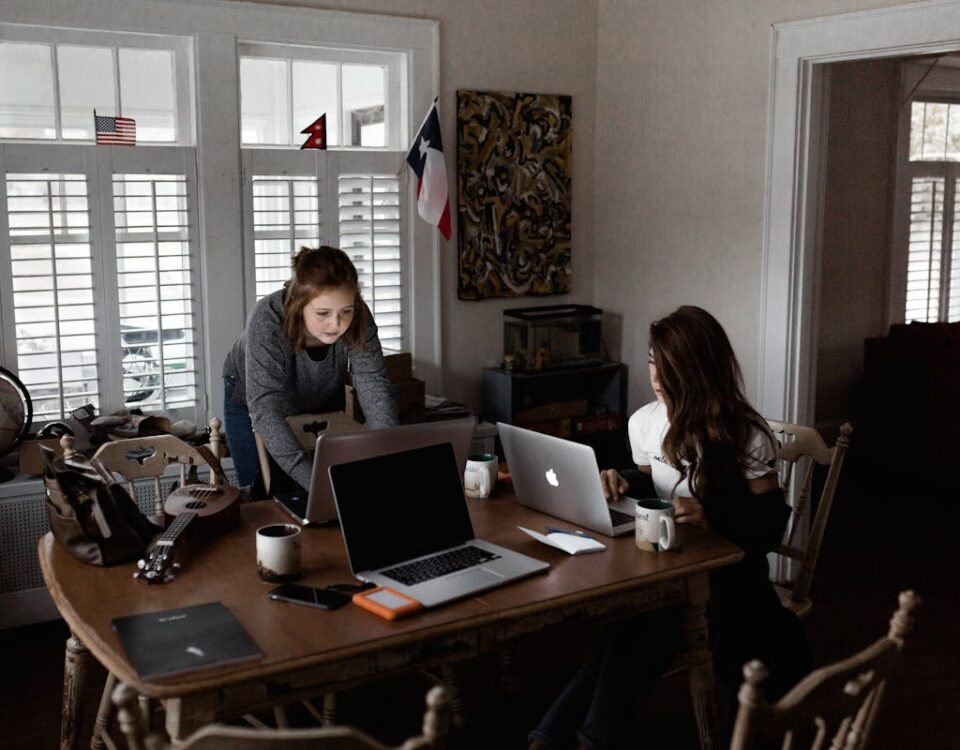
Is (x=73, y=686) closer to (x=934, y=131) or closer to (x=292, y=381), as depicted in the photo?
(x=292, y=381)

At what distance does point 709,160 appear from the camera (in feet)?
14.8

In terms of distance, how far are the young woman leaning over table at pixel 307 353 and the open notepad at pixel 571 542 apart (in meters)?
0.71

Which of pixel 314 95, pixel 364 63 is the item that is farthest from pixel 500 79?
pixel 314 95

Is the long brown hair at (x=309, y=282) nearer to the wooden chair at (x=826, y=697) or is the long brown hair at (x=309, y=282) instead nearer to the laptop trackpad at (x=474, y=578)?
the laptop trackpad at (x=474, y=578)

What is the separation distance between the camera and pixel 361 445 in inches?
98.7

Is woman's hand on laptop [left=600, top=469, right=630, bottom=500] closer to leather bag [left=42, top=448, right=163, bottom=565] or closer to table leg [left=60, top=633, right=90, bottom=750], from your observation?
leather bag [left=42, top=448, right=163, bottom=565]

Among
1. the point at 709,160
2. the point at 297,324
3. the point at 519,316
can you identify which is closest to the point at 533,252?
the point at 519,316

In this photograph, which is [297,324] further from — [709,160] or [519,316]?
[709,160]

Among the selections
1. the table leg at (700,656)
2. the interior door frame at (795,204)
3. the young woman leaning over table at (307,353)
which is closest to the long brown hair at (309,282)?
the young woman leaning over table at (307,353)

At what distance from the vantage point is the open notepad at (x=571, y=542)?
2451 millimetres

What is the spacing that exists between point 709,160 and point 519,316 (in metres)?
1.05

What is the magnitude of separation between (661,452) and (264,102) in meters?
2.44

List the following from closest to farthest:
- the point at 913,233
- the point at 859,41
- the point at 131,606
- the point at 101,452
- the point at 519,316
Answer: the point at 131,606 → the point at 101,452 → the point at 859,41 → the point at 519,316 → the point at 913,233

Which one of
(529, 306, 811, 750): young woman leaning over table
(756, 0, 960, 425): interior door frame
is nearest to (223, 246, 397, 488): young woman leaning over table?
(529, 306, 811, 750): young woman leaning over table
